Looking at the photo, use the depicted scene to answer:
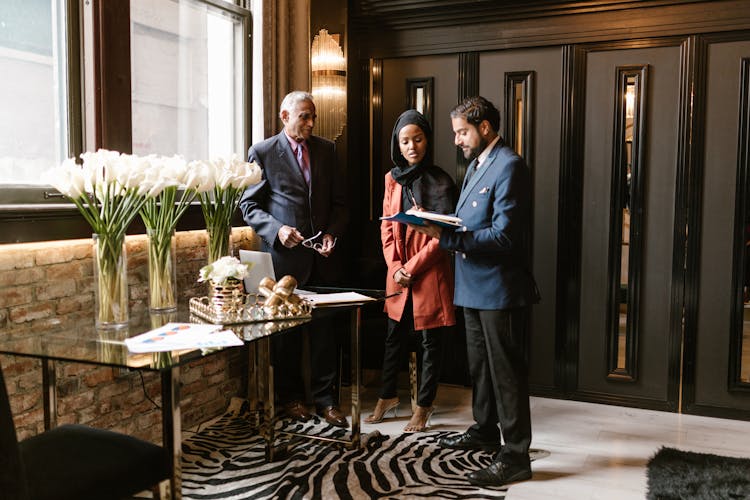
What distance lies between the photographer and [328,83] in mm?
4105

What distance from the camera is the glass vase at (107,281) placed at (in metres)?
2.14

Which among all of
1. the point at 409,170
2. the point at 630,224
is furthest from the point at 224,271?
the point at 630,224

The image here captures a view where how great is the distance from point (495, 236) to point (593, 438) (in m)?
1.31

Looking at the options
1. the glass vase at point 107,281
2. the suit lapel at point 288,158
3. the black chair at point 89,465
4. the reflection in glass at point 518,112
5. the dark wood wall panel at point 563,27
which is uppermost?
the dark wood wall panel at point 563,27

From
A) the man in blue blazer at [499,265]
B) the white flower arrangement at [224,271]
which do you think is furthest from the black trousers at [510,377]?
the white flower arrangement at [224,271]

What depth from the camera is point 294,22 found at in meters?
3.97

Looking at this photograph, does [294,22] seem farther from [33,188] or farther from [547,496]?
[547,496]

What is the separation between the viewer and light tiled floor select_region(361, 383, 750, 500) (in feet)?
8.98

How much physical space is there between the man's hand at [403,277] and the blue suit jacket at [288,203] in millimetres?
381

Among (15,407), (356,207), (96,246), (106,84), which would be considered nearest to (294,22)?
(356,207)

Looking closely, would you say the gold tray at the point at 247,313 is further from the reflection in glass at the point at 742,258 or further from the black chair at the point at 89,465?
the reflection in glass at the point at 742,258

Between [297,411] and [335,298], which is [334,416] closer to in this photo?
[297,411]

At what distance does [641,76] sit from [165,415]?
3.11 m

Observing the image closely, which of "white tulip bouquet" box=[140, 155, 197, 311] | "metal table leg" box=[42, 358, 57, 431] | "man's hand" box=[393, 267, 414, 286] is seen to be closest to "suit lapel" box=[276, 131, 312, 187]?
"man's hand" box=[393, 267, 414, 286]
